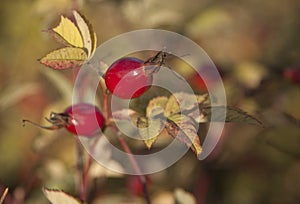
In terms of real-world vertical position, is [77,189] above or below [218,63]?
above

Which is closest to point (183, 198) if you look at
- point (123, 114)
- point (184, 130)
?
point (123, 114)

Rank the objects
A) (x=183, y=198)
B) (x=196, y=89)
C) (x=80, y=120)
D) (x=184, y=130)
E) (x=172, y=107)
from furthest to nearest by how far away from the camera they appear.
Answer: (x=196, y=89) < (x=183, y=198) < (x=80, y=120) < (x=172, y=107) < (x=184, y=130)

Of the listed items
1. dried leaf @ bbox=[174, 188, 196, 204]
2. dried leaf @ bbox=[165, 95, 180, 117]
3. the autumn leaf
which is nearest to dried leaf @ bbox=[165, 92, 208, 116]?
dried leaf @ bbox=[165, 95, 180, 117]

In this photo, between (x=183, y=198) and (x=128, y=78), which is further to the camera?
(x=183, y=198)

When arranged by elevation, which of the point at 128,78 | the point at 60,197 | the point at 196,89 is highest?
the point at 128,78

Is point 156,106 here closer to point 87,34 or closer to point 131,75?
point 131,75

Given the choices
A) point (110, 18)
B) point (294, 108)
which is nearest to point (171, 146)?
point (294, 108)

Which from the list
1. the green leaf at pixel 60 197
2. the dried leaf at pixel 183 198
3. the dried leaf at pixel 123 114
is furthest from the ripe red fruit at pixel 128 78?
the dried leaf at pixel 183 198

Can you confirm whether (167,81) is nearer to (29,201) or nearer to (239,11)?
(29,201)
